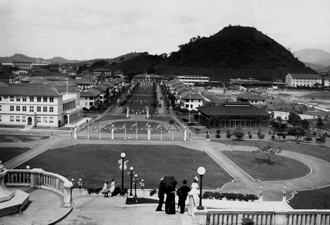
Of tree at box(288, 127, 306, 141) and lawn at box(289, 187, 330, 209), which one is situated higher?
tree at box(288, 127, 306, 141)

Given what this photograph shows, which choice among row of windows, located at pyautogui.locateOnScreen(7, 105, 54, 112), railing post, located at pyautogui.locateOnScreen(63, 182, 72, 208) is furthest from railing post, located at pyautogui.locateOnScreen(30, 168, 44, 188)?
row of windows, located at pyautogui.locateOnScreen(7, 105, 54, 112)

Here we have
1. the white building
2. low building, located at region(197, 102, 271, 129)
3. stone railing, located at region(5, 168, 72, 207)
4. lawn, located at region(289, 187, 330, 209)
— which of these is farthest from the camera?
low building, located at region(197, 102, 271, 129)

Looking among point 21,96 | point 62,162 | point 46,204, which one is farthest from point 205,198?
point 21,96

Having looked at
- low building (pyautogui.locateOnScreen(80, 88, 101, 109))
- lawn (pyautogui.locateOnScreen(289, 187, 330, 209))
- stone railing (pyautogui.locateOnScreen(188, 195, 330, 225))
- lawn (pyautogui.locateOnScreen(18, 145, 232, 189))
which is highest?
stone railing (pyautogui.locateOnScreen(188, 195, 330, 225))

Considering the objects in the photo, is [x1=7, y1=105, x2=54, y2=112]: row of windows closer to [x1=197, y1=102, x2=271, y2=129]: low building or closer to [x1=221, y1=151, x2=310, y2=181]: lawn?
[x1=197, y1=102, x2=271, y2=129]: low building

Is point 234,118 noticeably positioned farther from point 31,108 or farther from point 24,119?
point 24,119

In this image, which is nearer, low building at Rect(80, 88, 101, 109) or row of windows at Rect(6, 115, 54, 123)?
row of windows at Rect(6, 115, 54, 123)

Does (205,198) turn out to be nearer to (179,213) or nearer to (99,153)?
(179,213)
